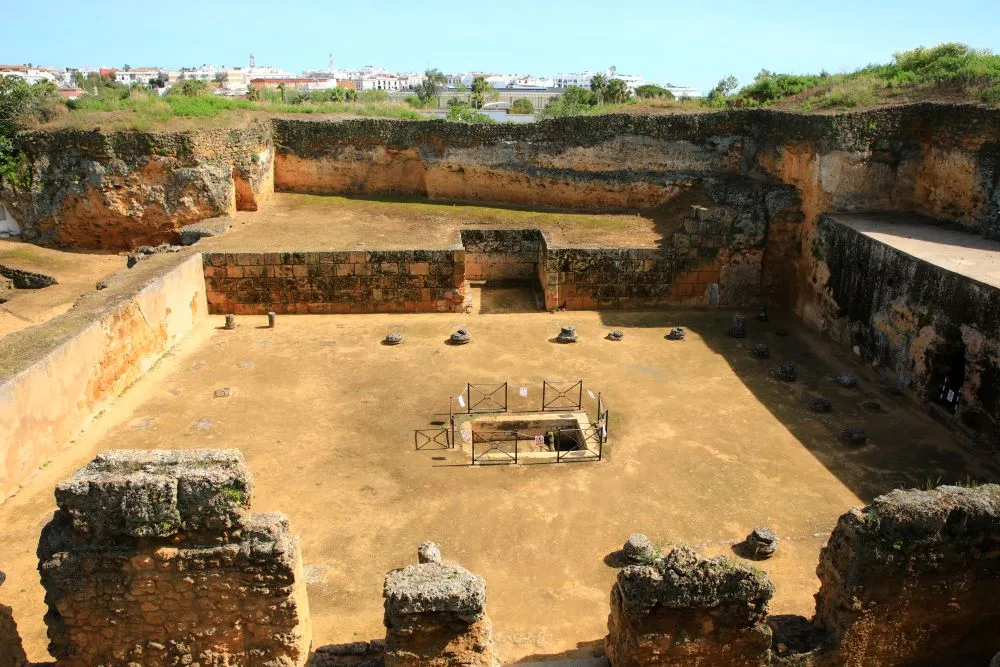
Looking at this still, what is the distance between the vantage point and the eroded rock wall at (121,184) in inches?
628

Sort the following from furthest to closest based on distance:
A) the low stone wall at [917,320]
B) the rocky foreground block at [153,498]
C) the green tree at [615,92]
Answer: the green tree at [615,92] < the low stone wall at [917,320] < the rocky foreground block at [153,498]

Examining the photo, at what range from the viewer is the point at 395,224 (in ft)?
54.7

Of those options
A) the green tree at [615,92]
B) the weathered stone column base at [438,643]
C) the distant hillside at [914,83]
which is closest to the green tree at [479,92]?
the green tree at [615,92]

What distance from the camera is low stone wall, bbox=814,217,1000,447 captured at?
973cm

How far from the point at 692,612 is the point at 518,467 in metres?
4.44

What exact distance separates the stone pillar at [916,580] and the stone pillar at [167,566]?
13.7ft

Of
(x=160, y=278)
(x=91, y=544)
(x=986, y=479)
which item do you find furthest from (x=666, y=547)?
(x=160, y=278)

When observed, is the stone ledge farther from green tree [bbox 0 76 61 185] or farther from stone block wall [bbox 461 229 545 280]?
green tree [bbox 0 76 61 185]

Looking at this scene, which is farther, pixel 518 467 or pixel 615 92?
pixel 615 92

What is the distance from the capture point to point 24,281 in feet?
50.9

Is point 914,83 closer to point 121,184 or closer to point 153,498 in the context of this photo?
point 153,498

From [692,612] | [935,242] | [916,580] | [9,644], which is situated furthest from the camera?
[935,242]

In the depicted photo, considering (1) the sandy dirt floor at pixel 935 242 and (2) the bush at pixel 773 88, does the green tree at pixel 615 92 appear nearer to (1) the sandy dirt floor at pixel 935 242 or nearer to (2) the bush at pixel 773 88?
(2) the bush at pixel 773 88

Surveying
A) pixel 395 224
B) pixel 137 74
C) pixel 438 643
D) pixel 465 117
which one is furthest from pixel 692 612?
pixel 137 74
